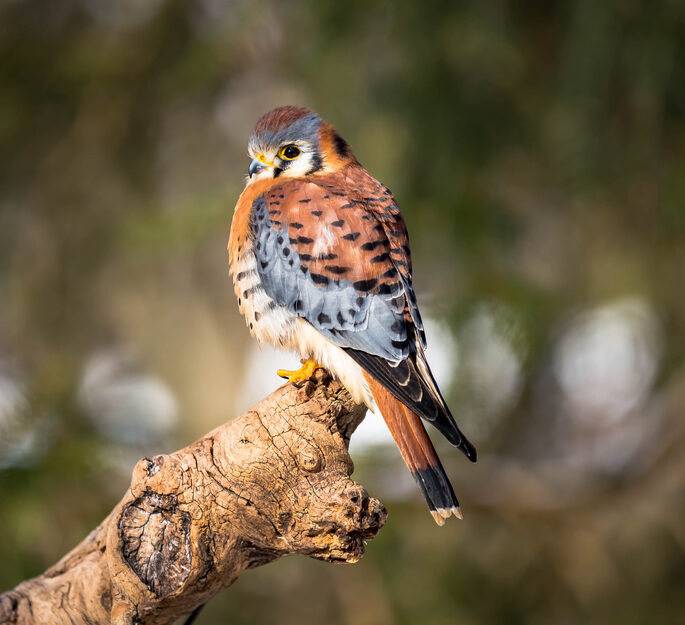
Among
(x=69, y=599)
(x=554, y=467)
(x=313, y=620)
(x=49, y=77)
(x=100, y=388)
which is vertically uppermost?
(x=49, y=77)

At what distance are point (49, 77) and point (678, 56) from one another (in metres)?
2.71

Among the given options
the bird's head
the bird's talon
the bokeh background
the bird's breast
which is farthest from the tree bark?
the bokeh background

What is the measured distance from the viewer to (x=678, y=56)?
9.56 feet

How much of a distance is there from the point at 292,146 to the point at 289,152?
2cm

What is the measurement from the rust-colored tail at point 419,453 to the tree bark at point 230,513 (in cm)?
8

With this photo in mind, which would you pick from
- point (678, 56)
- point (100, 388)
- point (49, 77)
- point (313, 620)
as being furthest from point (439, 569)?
point (49, 77)

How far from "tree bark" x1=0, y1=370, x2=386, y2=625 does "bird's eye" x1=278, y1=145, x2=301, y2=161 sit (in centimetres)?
77

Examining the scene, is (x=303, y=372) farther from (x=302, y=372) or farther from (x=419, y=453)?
(x=419, y=453)

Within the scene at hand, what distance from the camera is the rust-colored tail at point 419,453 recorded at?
174 centimetres

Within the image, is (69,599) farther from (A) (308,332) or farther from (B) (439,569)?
(B) (439,569)

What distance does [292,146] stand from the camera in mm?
2312

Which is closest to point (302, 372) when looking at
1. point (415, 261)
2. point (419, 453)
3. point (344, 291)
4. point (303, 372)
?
point (303, 372)

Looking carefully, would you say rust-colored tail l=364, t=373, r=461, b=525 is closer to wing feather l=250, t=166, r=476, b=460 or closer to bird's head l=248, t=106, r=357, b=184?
wing feather l=250, t=166, r=476, b=460

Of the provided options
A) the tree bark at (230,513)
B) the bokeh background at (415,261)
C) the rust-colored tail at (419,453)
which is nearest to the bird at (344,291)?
the rust-colored tail at (419,453)
